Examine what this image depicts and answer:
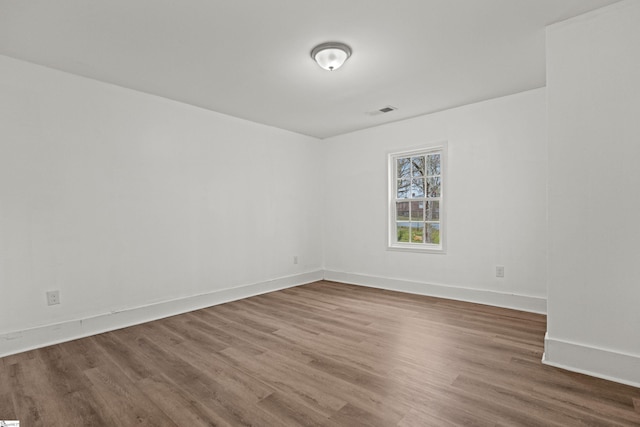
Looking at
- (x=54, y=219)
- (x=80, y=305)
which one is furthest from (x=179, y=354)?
(x=54, y=219)

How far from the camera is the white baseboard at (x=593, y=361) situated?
210 cm

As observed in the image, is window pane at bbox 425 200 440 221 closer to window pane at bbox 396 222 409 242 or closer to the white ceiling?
window pane at bbox 396 222 409 242

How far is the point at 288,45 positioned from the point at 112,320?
325cm

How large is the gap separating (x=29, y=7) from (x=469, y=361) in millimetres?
4084

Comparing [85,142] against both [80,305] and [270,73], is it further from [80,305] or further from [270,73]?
[270,73]

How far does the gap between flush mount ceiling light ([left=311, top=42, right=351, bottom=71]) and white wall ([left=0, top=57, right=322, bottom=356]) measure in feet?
6.88

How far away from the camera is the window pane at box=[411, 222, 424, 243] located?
4.70 metres

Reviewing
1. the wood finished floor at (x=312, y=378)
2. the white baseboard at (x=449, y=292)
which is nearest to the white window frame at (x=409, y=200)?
the white baseboard at (x=449, y=292)

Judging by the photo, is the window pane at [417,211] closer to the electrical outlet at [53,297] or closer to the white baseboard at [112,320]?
the white baseboard at [112,320]

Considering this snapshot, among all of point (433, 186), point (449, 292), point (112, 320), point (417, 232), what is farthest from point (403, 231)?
point (112, 320)

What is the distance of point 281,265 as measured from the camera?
16.8 ft

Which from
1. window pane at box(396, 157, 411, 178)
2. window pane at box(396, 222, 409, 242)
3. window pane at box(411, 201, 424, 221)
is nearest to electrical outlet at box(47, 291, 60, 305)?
window pane at box(396, 222, 409, 242)

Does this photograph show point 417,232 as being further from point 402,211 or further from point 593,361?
point 593,361

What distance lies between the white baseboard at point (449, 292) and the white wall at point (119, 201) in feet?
4.34
